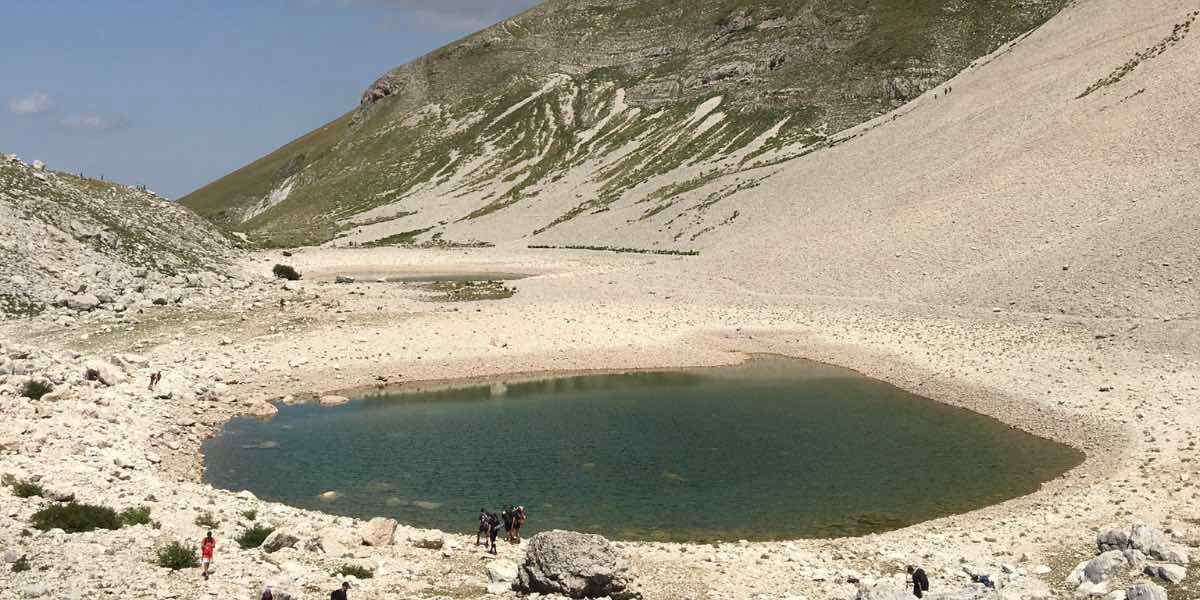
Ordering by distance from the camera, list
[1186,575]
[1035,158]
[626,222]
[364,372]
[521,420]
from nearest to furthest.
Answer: [1186,575] < [521,420] < [364,372] < [1035,158] < [626,222]

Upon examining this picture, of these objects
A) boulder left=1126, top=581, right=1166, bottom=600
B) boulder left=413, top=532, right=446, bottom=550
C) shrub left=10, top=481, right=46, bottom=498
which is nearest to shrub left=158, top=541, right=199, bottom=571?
shrub left=10, top=481, right=46, bottom=498

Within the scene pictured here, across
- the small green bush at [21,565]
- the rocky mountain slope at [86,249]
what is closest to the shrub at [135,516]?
the small green bush at [21,565]

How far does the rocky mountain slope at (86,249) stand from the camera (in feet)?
182

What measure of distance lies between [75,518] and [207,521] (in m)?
3.07

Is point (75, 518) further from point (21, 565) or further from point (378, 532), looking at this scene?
point (378, 532)

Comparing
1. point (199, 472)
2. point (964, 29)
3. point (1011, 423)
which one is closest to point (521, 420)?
point (199, 472)

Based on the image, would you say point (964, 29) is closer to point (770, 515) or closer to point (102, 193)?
point (102, 193)

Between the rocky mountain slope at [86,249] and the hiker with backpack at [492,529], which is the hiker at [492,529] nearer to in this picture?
the hiker with backpack at [492,529]

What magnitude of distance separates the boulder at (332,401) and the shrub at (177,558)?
20.9 m

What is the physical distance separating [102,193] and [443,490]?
56599 millimetres

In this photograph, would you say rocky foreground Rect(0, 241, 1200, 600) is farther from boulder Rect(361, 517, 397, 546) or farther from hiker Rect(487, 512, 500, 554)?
hiker Rect(487, 512, 500, 554)

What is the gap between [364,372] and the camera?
4794 cm

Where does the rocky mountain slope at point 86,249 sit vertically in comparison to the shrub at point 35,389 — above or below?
above

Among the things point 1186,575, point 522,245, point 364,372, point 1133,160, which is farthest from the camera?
point 522,245
